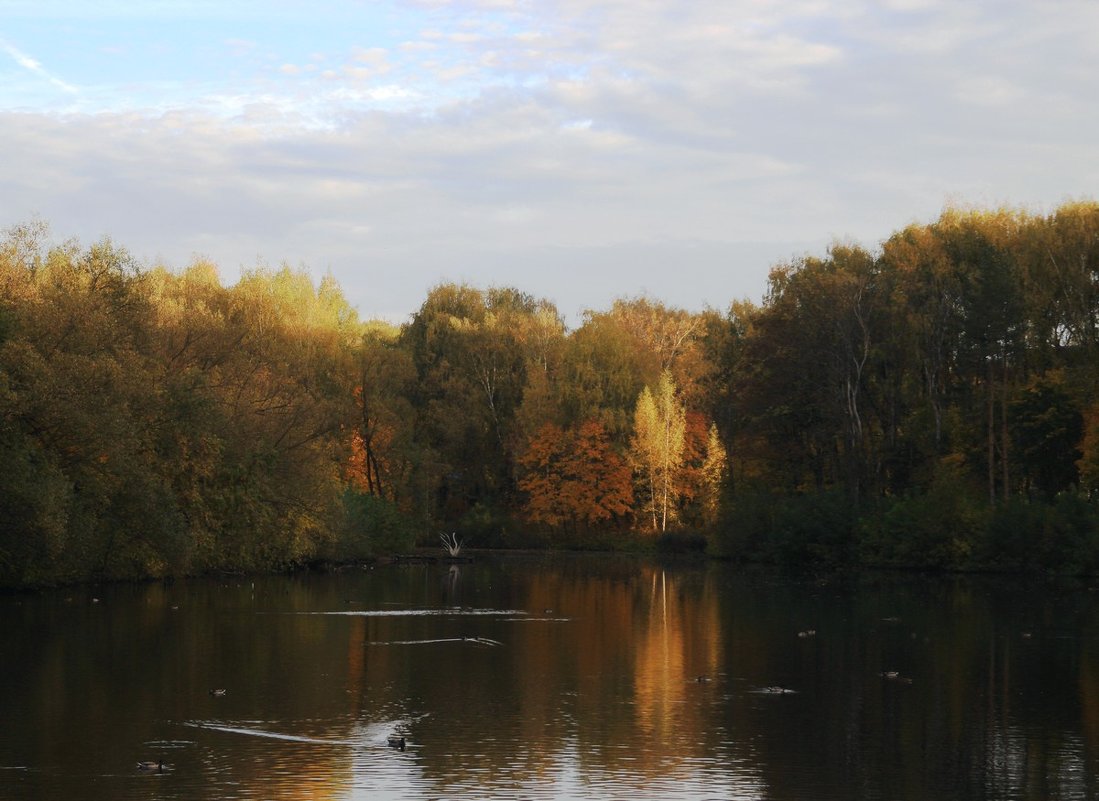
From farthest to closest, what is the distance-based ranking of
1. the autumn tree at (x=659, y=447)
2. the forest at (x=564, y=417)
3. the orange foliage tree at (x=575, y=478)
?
the orange foliage tree at (x=575, y=478) → the autumn tree at (x=659, y=447) → the forest at (x=564, y=417)

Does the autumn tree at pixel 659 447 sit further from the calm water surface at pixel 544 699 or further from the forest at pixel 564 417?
the calm water surface at pixel 544 699

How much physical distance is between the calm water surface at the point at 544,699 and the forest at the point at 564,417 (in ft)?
20.4

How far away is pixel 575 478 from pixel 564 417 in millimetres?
3889

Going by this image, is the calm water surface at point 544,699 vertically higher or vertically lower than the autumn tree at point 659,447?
lower

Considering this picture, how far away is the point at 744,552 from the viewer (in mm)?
68812

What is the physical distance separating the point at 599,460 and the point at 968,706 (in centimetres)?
5600

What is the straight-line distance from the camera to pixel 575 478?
7888 centimetres

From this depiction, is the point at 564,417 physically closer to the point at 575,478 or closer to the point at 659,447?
the point at 575,478

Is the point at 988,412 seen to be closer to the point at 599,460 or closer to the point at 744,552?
the point at 744,552

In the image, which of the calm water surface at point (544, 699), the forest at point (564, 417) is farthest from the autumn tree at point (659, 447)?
the calm water surface at point (544, 699)

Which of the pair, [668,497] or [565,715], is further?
[668,497]

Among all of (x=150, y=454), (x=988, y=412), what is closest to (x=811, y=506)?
(x=988, y=412)

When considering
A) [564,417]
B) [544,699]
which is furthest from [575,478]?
[544,699]

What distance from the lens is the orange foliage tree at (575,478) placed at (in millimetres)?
78125
